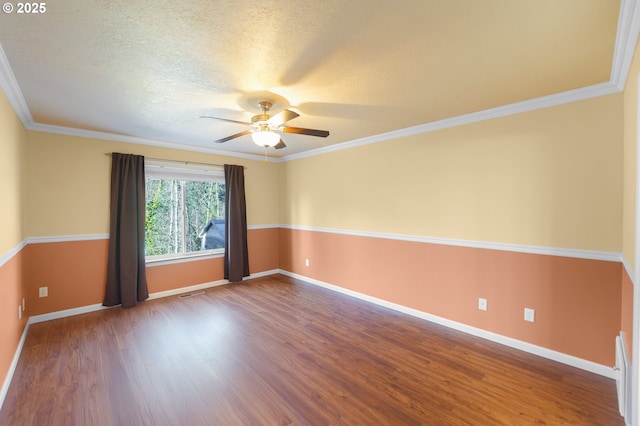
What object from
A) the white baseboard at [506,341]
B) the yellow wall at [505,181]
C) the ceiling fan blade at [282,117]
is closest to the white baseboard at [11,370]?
the ceiling fan blade at [282,117]

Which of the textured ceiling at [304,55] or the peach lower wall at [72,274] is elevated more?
the textured ceiling at [304,55]

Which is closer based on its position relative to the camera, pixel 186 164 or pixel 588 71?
pixel 588 71

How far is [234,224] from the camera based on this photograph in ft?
16.4

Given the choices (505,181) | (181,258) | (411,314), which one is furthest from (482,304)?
(181,258)

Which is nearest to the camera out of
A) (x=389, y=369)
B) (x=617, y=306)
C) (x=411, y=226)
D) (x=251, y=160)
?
(x=617, y=306)

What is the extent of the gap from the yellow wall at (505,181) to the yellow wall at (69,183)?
3.51 metres

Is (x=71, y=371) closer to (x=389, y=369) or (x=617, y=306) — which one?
(x=389, y=369)

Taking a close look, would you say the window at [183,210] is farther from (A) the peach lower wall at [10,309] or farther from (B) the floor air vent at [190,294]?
(A) the peach lower wall at [10,309]

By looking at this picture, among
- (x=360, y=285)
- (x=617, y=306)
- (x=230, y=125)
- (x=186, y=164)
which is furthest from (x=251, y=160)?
(x=617, y=306)

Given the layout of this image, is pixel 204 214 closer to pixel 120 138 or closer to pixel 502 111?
pixel 120 138

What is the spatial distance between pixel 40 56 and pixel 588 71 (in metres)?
3.89

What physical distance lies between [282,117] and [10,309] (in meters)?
2.95

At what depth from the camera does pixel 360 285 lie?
427 cm

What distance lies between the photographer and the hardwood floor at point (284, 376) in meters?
1.92
